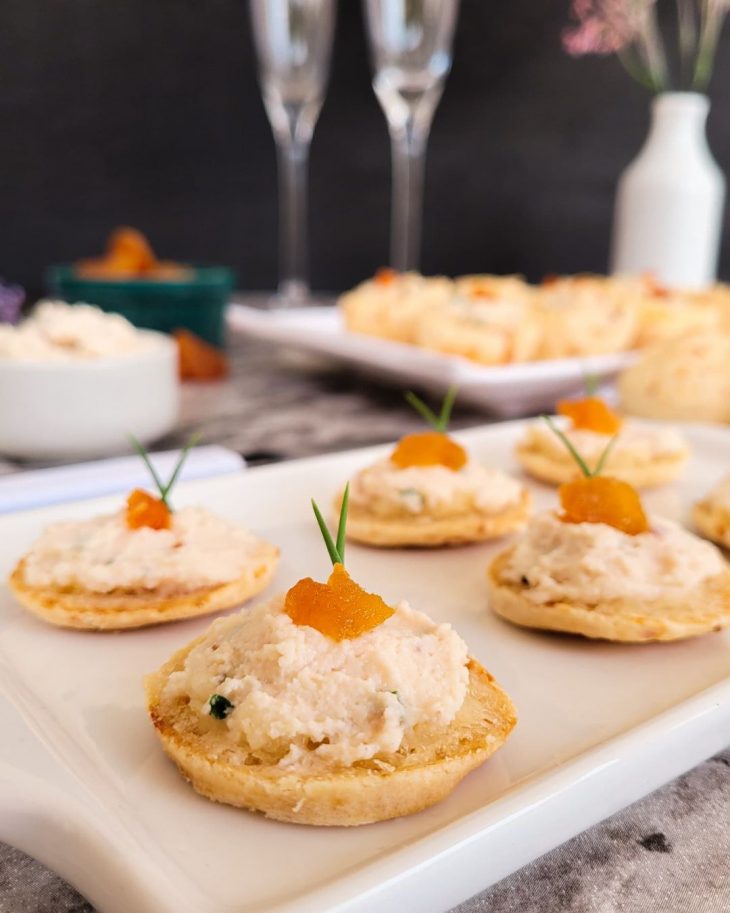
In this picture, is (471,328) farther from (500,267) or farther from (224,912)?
(500,267)

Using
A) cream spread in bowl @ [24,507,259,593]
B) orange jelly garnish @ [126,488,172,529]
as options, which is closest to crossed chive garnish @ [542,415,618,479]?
cream spread in bowl @ [24,507,259,593]

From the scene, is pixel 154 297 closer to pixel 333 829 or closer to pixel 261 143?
pixel 333 829

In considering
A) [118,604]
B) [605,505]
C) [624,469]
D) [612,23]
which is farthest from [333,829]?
[612,23]

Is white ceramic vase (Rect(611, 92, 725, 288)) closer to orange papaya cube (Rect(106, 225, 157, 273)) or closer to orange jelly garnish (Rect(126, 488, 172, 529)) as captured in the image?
orange papaya cube (Rect(106, 225, 157, 273))

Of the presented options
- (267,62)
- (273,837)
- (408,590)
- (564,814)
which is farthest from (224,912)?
(267,62)

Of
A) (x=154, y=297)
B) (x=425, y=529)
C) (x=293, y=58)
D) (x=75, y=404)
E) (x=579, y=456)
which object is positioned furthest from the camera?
(x=293, y=58)

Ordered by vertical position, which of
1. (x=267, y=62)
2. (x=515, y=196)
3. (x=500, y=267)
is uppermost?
(x=267, y=62)
